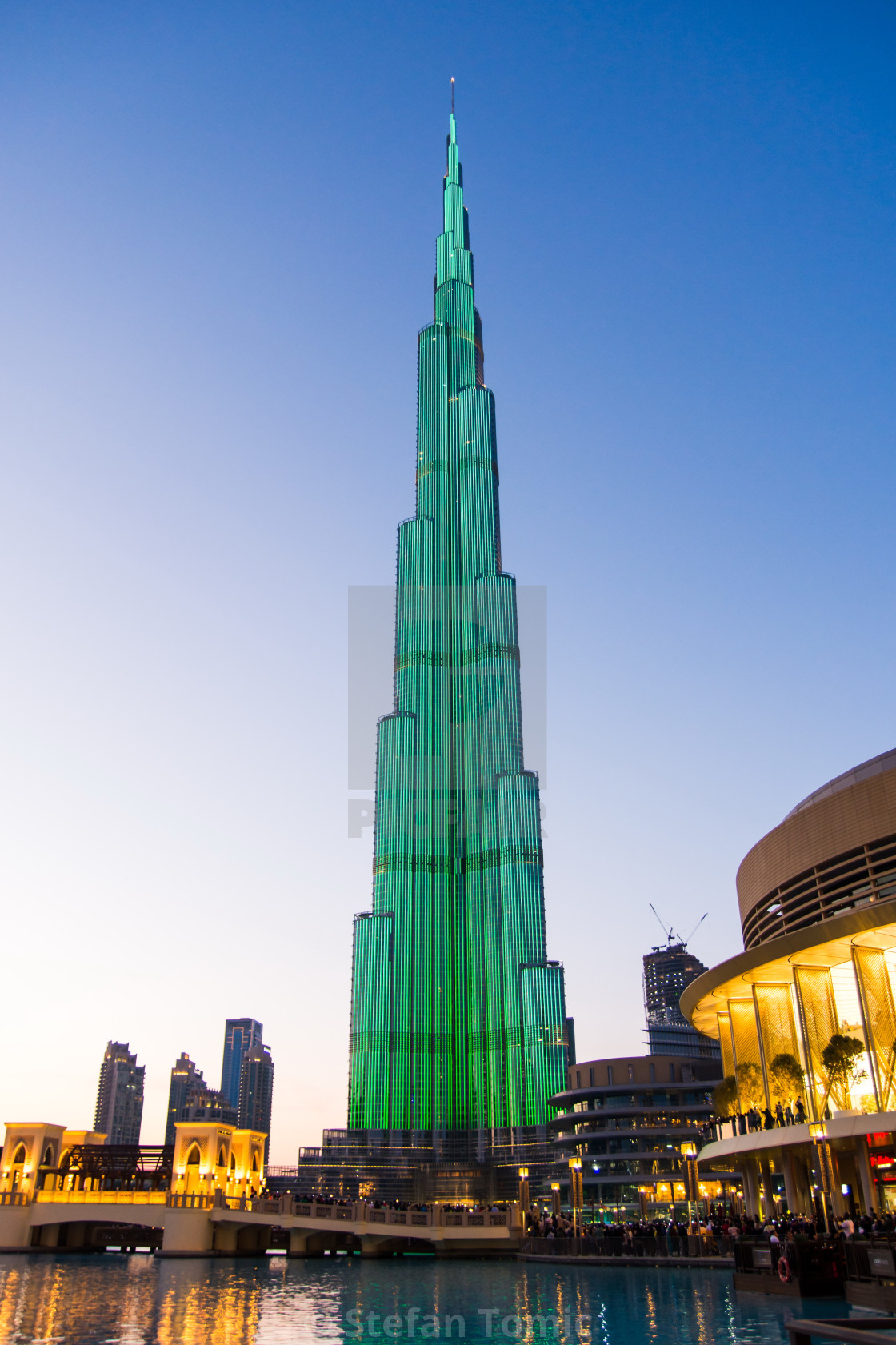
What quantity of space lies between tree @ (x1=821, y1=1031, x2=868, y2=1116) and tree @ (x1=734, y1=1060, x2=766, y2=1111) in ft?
27.5

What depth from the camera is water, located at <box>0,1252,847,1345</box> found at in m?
28.9

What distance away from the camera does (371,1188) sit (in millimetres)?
183500

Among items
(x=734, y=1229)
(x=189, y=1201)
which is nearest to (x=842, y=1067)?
(x=734, y=1229)

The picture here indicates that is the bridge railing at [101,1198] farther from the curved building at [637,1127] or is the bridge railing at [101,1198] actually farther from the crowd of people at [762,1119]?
the curved building at [637,1127]

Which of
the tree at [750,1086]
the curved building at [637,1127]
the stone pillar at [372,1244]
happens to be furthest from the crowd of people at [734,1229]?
the curved building at [637,1127]

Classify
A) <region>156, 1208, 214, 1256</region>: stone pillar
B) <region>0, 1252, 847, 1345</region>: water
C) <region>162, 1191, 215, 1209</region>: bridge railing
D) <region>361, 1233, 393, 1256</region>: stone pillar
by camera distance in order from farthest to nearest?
<region>162, 1191, 215, 1209</region>: bridge railing
<region>361, 1233, 393, 1256</region>: stone pillar
<region>156, 1208, 214, 1256</region>: stone pillar
<region>0, 1252, 847, 1345</region>: water

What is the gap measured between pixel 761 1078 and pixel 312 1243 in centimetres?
3939

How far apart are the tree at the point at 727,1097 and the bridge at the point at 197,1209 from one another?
20.3 metres

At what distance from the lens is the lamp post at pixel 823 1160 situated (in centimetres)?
4309

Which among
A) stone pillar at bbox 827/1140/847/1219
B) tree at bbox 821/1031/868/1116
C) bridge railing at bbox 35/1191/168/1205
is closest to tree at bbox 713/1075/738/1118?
stone pillar at bbox 827/1140/847/1219

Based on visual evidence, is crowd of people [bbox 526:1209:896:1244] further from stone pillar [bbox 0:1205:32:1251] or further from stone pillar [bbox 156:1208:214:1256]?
stone pillar [bbox 0:1205:32:1251]

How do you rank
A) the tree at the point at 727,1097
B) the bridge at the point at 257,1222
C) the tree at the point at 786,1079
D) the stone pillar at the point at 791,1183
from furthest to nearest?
the bridge at the point at 257,1222, the tree at the point at 727,1097, the stone pillar at the point at 791,1183, the tree at the point at 786,1079

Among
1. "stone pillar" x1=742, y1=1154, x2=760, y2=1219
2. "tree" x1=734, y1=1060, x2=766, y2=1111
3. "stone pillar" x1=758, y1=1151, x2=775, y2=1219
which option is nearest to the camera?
"stone pillar" x1=758, y1=1151, x2=775, y2=1219

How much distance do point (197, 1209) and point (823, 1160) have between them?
45.4m
